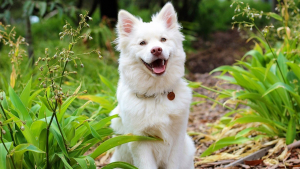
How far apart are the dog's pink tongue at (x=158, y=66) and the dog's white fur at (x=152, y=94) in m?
0.04

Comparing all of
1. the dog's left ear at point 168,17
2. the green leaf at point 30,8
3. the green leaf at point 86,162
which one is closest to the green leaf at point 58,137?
the green leaf at point 86,162

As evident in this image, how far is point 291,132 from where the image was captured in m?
3.10

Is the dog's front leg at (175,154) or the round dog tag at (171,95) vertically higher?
the round dog tag at (171,95)

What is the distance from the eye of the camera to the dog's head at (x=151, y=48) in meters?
2.47

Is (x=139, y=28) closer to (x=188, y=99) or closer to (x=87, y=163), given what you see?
(x=188, y=99)

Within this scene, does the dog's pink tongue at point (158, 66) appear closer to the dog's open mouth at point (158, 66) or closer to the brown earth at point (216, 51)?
the dog's open mouth at point (158, 66)

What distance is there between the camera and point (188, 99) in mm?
2592

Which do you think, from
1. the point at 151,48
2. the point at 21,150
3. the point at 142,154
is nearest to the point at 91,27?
the point at 151,48

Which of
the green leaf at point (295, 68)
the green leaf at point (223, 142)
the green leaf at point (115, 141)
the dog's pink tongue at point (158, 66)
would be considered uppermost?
the dog's pink tongue at point (158, 66)

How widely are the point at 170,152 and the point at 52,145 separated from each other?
927 millimetres

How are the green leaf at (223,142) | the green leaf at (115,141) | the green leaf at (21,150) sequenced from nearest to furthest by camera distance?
the green leaf at (21,150), the green leaf at (115,141), the green leaf at (223,142)

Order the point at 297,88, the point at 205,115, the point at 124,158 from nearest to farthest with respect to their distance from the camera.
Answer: the point at 124,158 < the point at 297,88 < the point at 205,115

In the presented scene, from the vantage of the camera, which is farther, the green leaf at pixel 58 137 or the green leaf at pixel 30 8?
the green leaf at pixel 30 8

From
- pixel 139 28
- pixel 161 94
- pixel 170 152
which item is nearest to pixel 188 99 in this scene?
pixel 161 94
